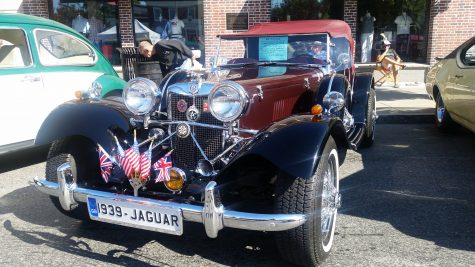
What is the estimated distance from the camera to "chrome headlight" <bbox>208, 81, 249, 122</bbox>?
307 centimetres

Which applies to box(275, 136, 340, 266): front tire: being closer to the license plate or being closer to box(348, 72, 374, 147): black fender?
the license plate

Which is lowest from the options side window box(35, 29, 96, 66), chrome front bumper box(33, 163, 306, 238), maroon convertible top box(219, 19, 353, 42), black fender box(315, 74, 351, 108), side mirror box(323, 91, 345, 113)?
chrome front bumper box(33, 163, 306, 238)

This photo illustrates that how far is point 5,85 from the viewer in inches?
201

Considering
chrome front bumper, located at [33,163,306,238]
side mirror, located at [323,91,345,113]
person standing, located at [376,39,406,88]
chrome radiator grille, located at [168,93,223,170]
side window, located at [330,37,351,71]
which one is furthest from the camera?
person standing, located at [376,39,406,88]

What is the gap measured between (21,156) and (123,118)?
335 centimetres

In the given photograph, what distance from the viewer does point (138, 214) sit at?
289 centimetres

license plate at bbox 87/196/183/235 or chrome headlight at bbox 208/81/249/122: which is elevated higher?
chrome headlight at bbox 208/81/249/122

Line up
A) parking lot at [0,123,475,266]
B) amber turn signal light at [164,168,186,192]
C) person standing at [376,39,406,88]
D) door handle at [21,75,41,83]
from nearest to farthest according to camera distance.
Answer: amber turn signal light at [164,168,186,192]
parking lot at [0,123,475,266]
door handle at [21,75,41,83]
person standing at [376,39,406,88]

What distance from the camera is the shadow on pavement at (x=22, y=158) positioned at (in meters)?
5.72

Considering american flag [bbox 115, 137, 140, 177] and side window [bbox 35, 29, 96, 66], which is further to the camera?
side window [bbox 35, 29, 96, 66]

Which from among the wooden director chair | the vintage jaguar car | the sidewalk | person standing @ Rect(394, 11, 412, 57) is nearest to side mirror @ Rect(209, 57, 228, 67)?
the vintage jaguar car

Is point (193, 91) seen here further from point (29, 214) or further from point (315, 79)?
point (29, 214)

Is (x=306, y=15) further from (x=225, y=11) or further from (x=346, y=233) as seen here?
(x=346, y=233)

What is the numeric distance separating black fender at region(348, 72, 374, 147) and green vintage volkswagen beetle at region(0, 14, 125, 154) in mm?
2759
